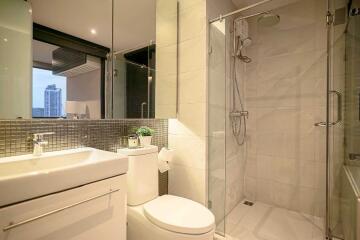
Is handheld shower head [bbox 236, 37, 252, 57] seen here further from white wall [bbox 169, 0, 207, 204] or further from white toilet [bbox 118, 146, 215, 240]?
white toilet [bbox 118, 146, 215, 240]

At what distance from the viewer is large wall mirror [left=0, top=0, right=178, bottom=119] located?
112 centimetres

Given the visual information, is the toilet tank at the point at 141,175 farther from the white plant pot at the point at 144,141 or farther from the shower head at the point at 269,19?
the shower head at the point at 269,19

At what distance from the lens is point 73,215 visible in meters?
0.92

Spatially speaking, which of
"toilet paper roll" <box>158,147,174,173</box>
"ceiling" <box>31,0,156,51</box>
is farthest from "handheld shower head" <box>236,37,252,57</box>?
"toilet paper roll" <box>158,147,174,173</box>

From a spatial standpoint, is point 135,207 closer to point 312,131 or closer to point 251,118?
point 251,118

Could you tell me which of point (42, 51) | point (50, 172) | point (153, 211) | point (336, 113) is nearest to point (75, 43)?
point (42, 51)

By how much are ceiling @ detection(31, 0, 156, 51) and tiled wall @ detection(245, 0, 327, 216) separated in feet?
4.59

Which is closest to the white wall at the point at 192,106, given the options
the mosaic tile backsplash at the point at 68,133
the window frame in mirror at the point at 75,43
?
the mosaic tile backsplash at the point at 68,133

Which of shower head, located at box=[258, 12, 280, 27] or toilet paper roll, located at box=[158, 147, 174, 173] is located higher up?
shower head, located at box=[258, 12, 280, 27]

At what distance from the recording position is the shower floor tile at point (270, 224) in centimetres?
179

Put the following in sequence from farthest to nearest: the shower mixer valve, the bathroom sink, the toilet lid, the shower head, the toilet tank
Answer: the shower mixer valve → the shower head → the toilet tank → the toilet lid → the bathroom sink

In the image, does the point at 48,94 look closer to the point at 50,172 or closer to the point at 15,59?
the point at 15,59

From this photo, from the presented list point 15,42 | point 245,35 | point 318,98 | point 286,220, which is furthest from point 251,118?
point 15,42

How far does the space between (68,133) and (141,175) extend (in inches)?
24.0
